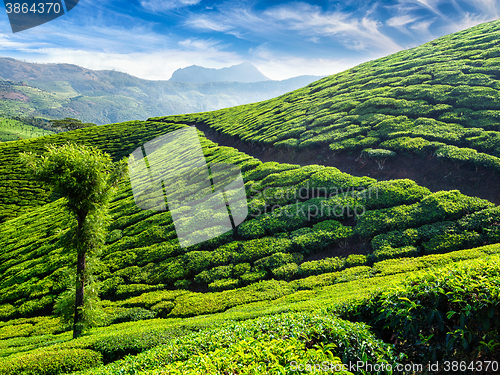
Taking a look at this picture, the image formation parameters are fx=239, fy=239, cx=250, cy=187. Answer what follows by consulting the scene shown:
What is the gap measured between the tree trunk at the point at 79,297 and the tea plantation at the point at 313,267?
69 centimetres

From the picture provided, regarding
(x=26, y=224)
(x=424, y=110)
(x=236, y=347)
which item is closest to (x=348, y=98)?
(x=424, y=110)

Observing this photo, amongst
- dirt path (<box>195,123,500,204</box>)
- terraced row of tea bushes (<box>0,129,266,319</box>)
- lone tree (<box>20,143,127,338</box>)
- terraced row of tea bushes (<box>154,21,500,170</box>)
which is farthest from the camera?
terraced row of tea bushes (<box>154,21,500,170</box>)

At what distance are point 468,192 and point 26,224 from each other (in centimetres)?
4513

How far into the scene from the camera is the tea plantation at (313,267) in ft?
15.9

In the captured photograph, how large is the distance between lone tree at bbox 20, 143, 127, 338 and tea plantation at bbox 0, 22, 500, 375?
3.65 ft

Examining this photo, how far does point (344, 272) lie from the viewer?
12.5 metres

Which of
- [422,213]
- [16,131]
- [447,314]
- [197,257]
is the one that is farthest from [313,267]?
[16,131]

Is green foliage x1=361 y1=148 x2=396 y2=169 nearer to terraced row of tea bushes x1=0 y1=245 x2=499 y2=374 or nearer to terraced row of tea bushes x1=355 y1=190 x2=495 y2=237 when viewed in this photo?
terraced row of tea bushes x1=355 y1=190 x2=495 y2=237

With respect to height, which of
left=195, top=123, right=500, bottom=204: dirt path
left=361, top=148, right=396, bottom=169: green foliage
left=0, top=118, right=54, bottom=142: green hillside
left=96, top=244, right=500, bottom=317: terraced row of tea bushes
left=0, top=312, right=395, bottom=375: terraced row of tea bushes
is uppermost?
left=0, top=118, right=54, bottom=142: green hillside

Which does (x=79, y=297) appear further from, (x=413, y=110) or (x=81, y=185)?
(x=413, y=110)

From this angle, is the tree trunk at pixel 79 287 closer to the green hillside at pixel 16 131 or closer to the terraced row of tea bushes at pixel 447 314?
the terraced row of tea bushes at pixel 447 314

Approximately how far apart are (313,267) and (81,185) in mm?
12360

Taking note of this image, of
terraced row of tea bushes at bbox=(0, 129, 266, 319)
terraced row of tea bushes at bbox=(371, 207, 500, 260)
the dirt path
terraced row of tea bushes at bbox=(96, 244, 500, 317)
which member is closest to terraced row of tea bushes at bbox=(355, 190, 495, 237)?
terraced row of tea bushes at bbox=(371, 207, 500, 260)

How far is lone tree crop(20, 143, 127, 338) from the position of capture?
1042 centimetres
